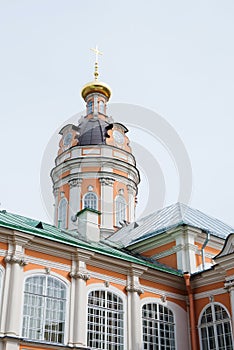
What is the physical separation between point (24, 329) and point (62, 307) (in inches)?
60.5

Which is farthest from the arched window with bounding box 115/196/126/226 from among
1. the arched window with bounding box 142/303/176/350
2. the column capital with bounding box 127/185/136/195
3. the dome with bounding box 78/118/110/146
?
the arched window with bounding box 142/303/176/350

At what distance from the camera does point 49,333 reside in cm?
1371

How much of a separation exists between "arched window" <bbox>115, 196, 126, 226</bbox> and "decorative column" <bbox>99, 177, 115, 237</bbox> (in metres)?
0.35

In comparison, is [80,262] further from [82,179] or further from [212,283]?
[82,179]

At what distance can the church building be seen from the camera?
13.7 meters

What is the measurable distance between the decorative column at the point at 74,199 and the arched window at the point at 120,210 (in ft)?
7.43

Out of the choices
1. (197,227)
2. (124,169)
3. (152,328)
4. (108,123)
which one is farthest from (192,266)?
(108,123)

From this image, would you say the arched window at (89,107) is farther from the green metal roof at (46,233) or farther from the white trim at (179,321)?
the white trim at (179,321)

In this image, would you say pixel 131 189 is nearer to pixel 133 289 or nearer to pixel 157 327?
pixel 133 289

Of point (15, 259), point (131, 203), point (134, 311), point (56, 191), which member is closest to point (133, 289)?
point (134, 311)

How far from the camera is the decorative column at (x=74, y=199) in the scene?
2720 centimetres

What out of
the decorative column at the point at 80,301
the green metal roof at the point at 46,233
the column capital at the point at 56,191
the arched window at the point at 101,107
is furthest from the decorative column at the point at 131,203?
the decorative column at the point at 80,301

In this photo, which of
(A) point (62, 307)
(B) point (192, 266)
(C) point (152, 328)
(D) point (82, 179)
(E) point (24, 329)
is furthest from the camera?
(D) point (82, 179)

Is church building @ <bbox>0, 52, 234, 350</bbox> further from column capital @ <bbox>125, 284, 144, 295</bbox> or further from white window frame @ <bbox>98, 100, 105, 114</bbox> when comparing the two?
white window frame @ <bbox>98, 100, 105, 114</bbox>
